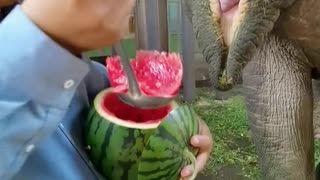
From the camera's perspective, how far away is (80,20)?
48 centimetres

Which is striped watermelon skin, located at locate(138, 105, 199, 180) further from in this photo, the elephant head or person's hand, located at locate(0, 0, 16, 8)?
the elephant head

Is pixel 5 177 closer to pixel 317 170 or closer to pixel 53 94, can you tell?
pixel 53 94

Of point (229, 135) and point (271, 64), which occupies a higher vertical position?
point (271, 64)

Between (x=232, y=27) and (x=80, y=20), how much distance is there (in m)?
0.46

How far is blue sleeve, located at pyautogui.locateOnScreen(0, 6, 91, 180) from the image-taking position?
0.49 meters

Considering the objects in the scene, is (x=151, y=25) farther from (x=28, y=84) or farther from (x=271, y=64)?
(x=28, y=84)

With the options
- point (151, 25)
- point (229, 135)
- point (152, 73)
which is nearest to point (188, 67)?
point (229, 135)

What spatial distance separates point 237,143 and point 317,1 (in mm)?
824

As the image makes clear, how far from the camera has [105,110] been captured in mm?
668

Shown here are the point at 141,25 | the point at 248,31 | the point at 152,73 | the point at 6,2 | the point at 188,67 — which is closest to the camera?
the point at 6,2

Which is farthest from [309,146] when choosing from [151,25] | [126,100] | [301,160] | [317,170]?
[126,100]

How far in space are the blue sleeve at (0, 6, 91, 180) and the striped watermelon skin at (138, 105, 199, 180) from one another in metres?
0.14

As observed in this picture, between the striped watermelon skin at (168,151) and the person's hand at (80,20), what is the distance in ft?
0.48

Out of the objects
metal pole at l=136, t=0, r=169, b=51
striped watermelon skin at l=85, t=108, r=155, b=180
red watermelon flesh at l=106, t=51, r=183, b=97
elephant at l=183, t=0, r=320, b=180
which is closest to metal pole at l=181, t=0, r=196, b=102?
metal pole at l=136, t=0, r=169, b=51
